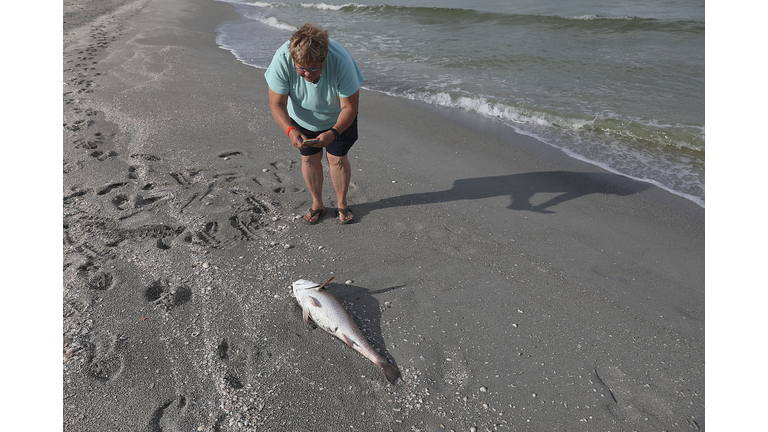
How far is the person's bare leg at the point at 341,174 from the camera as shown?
12.3ft

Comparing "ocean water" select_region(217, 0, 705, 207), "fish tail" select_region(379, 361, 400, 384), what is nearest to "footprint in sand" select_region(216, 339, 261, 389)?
"fish tail" select_region(379, 361, 400, 384)

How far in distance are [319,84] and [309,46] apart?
37 centimetres

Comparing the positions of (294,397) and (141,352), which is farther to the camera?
(141,352)

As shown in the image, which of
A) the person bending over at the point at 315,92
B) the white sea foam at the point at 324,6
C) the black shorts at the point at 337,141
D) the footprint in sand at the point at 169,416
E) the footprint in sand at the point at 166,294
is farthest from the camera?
the white sea foam at the point at 324,6

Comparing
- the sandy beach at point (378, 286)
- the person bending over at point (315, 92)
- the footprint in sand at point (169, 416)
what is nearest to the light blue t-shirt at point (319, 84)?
the person bending over at point (315, 92)

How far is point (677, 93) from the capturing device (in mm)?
7512

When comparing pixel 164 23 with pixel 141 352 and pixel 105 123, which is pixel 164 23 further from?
pixel 141 352

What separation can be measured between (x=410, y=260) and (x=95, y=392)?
2347 mm

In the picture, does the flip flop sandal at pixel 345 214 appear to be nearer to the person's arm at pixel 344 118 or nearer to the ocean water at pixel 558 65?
the person's arm at pixel 344 118

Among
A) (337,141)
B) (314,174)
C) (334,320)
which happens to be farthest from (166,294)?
(337,141)

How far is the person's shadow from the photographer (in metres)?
4.41

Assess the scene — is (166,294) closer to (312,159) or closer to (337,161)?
(312,159)

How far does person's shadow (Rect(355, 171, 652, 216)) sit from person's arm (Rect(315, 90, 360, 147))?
3.73 feet

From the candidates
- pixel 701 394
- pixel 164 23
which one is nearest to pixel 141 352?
pixel 701 394
